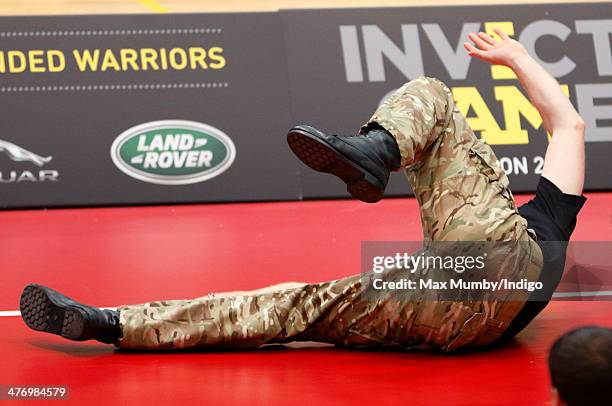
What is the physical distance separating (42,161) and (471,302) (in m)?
3.41

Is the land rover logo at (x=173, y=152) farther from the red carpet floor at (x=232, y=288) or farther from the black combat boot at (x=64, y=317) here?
the black combat boot at (x=64, y=317)

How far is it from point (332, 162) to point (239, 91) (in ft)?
10.6

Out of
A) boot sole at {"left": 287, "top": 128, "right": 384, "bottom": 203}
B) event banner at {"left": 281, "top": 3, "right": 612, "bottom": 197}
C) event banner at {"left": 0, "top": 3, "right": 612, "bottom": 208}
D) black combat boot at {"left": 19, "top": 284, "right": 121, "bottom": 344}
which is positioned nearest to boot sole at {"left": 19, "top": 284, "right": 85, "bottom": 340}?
black combat boot at {"left": 19, "top": 284, "right": 121, "bottom": 344}

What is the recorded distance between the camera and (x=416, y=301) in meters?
3.14

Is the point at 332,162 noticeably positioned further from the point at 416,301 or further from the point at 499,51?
the point at 499,51

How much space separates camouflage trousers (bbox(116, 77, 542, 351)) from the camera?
10.2 feet

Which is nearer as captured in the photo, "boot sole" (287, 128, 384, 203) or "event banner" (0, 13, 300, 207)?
"boot sole" (287, 128, 384, 203)

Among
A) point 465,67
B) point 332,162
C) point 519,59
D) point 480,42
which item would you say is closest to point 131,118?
point 465,67

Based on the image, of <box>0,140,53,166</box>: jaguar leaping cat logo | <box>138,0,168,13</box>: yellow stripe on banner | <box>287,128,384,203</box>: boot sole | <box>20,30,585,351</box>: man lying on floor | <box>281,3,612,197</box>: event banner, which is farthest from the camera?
<box>138,0,168,13</box>: yellow stripe on banner

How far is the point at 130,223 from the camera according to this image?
542 cm

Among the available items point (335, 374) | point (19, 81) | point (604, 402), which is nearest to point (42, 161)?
point (19, 81)

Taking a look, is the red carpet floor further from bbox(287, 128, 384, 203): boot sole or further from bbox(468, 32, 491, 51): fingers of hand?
bbox(468, 32, 491, 51): fingers of hand

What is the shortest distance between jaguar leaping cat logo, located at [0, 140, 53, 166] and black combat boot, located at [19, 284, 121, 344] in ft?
9.06

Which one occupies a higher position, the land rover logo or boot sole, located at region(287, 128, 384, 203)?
the land rover logo
